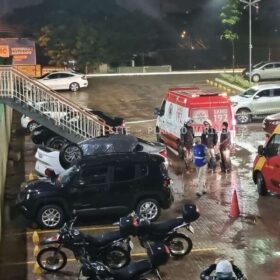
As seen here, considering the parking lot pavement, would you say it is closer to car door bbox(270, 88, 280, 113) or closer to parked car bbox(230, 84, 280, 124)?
parked car bbox(230, 84, 280, 124)

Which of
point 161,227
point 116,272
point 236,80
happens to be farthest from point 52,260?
point 236,80

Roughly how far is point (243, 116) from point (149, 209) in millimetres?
14538

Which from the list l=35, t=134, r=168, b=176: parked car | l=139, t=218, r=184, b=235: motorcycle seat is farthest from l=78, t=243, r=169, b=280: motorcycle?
l=35, t=134, r=168, b=176: parked car

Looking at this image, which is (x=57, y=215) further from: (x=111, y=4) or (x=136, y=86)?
(x=111, y=4)

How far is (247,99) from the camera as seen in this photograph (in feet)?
94.9

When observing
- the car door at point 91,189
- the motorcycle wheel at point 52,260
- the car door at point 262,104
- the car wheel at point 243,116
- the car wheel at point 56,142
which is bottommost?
the motorcycle wheel at point 52,260

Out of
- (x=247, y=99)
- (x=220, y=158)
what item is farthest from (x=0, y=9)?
(x=220, y=158)

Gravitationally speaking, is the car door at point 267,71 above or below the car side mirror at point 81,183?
above

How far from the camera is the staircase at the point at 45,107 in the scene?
19750mm

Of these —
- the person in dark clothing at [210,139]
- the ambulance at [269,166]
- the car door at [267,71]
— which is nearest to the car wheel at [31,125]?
the person in dark clothing at [210,139]

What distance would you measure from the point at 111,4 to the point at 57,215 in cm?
4532

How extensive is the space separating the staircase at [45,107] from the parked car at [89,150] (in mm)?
1387

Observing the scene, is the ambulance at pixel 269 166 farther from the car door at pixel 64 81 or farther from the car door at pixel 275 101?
the car door at pixel 64 81

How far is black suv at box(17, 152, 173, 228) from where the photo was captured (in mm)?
14758
